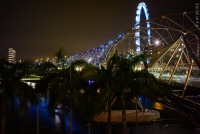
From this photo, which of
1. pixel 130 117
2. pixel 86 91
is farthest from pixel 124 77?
pixel 130 117

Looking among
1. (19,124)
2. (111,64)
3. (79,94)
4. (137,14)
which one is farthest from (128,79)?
→ (137,14)

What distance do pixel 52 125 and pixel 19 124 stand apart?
3042mm

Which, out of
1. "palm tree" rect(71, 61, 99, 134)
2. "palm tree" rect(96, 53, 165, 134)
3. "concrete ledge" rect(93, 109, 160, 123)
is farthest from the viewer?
"concrete ledge" rect(93, 109, 160, 123)

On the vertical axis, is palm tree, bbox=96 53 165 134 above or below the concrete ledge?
above

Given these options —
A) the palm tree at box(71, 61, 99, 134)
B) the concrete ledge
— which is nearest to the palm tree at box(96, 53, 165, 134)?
the palm tree at box(71, 61, 99, 134)

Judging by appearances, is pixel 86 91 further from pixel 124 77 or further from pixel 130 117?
pixel 130 117

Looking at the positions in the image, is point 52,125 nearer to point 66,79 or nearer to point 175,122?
point 66,79

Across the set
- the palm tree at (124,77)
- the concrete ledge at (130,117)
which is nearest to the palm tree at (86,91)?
the palm tree at (124,77)

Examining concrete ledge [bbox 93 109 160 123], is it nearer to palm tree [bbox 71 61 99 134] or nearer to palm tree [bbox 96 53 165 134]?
palm tree [bbox 71 61 99 134]

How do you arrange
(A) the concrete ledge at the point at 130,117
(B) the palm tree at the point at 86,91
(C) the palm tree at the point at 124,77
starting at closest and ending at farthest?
(B) the palm tree at the point at 86,91 → (C) the palm tree at the point at 124,77 → (A) the concrete ledge at the point at 130,117

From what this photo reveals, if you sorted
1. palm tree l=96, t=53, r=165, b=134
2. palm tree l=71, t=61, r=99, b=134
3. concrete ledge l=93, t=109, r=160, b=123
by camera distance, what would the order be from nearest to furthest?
palm tree l=71, t=61, r=99, b=134 → palm tree l=96, t=53, r=165, b=134 → concrete ledge l=93, t=109, r=160, b=123

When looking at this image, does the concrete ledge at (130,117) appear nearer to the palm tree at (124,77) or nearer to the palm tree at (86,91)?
the palm tree at (86,91)

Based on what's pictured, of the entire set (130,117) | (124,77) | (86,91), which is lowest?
(130,117)

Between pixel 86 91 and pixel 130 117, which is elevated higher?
pixel 86 91
